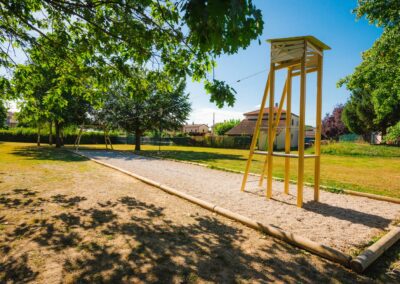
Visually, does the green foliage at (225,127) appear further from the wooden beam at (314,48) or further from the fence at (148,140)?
the wooden beam at (314,48)

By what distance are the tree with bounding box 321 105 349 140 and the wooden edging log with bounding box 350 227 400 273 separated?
5595 centimetres

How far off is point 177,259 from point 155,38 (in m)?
4.82

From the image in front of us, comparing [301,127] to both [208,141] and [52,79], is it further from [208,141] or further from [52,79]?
[208,141]

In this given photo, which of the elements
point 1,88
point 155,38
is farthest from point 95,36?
point 1,88

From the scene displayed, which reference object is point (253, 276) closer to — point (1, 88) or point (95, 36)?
point (95, 36)

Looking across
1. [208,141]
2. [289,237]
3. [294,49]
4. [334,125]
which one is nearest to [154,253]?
[289,237]

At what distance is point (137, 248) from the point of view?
3.28 m

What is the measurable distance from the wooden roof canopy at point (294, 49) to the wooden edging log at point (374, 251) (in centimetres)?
385

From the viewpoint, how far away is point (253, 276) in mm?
2703

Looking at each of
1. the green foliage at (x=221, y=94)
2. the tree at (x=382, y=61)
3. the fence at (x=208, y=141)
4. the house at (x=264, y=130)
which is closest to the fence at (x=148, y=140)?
the fence at (x=208, y=141)

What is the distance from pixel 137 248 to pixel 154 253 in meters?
0.28

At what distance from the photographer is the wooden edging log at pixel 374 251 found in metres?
2.89

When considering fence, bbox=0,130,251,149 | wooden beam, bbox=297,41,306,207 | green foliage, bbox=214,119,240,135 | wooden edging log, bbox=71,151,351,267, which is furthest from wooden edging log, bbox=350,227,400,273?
green foliage, bbox=214,119,240,135

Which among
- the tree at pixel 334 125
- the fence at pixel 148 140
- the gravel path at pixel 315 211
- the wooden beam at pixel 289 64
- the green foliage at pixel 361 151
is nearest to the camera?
the gravel path at pixel 315 211
